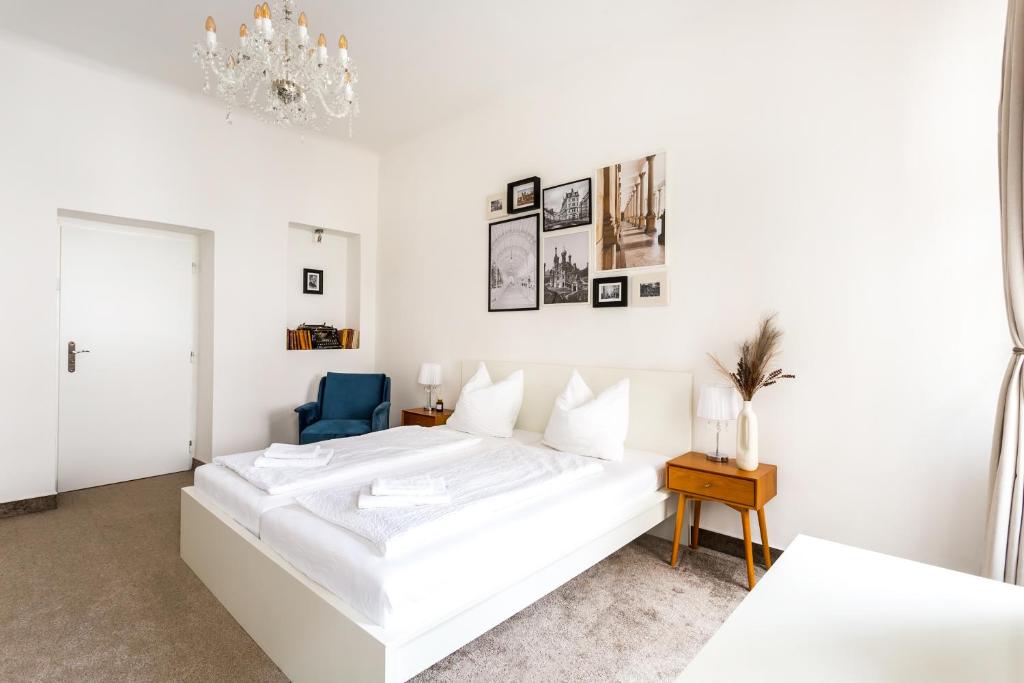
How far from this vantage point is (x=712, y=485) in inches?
105

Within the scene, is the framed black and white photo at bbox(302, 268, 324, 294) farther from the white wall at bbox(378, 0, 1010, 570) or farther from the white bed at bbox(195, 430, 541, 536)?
the white wall at bbox(378, 0, 1010, 570)

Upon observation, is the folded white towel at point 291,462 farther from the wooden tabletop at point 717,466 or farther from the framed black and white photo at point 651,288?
the framed black and white photo at point 651,288

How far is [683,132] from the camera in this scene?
3.11 m

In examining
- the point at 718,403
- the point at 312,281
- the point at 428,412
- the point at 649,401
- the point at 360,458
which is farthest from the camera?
the point at 312,281

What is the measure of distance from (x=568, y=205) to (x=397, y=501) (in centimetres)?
246

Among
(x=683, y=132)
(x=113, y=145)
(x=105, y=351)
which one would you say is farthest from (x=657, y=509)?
(x=113, y=145)

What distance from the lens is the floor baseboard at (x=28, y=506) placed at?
11.3 ft

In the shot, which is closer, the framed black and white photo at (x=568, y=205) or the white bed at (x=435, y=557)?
the white bed at (x=435, y=557)

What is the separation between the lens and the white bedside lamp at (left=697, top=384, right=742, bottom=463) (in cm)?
267

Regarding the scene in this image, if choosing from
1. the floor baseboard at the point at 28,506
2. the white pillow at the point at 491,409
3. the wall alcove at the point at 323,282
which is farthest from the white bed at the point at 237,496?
the wall alcove at the point at 323,282

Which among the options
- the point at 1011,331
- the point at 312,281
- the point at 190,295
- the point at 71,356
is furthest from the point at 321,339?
the point at 1011,331

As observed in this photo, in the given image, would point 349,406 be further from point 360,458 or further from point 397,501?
point 397,501

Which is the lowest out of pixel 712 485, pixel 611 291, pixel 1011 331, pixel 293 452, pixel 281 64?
pixel 712 485

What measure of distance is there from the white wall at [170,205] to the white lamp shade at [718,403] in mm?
3713
